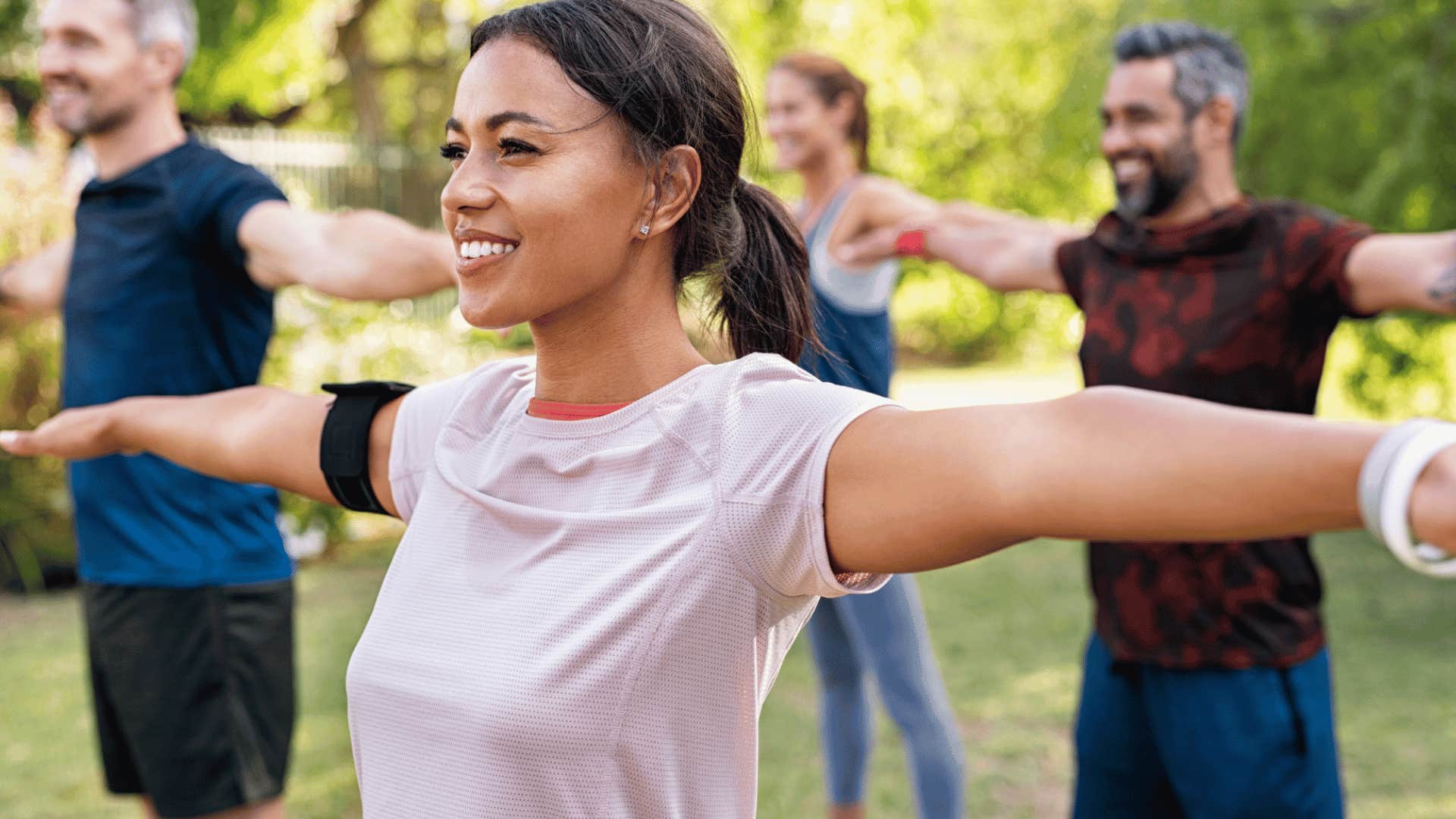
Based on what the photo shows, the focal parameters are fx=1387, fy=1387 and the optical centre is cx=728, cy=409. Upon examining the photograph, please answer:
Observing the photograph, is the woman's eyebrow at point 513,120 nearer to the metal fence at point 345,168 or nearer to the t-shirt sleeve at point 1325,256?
the t-shirt sleeve at point 1325,256

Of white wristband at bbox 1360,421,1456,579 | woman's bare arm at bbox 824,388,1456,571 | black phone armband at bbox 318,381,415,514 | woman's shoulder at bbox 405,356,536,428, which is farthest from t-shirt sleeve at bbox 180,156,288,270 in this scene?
white wristband at bbox 1360,421,1456,579

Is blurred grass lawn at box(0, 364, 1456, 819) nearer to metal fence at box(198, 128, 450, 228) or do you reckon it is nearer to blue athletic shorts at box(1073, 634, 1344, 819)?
blue athletic shorts at box(1073, 634, 1344, 819)

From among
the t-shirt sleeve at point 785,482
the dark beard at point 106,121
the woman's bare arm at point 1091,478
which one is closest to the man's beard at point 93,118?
the dark beard at point 106,121

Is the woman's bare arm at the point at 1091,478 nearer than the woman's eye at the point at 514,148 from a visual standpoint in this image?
Yes

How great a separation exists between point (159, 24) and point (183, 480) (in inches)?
47.5

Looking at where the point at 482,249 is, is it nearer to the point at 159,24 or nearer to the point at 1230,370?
the point at 1230,370

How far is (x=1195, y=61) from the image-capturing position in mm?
3426

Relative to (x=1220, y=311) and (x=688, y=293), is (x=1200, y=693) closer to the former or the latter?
(x=1220, y=311)

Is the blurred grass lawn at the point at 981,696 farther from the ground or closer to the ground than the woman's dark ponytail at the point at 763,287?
closer to the ground

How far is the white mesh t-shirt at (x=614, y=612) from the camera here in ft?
4.86

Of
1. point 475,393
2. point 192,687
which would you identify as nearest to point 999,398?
point 192,687

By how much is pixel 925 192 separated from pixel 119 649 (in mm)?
16724

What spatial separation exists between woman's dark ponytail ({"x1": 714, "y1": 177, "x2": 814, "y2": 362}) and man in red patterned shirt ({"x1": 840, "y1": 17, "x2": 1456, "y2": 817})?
1.42m

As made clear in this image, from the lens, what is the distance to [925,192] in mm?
19078
